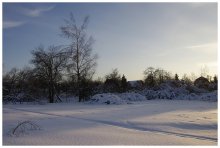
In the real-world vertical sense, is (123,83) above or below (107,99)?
above

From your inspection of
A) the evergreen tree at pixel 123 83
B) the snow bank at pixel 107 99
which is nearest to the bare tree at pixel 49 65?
the snow bank at pixel 107 99

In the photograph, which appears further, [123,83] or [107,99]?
[123,83]

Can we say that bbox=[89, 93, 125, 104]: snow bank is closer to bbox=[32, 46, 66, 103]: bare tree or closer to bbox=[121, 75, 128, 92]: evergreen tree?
bbox=[32, 46, 66, 103]: bare tree

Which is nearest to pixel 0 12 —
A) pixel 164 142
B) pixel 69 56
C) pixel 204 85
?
pixel 164 142

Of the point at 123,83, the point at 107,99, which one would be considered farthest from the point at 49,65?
the point at 123,83

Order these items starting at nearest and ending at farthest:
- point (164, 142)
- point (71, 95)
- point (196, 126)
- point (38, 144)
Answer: point (38, 144)
point (164, 142)
point (196, 126)
point (71, 95)

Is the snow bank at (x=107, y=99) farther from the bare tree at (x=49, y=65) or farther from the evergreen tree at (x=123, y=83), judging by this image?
the evergreen tree at (x=123, y=83)

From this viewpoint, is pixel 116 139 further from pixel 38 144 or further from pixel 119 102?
pixel 119 102

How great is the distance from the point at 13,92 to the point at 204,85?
1921cm

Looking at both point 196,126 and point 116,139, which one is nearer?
A: point 116,139

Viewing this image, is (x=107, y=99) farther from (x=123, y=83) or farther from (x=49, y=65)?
(x=123, y=83)

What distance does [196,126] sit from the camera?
23.9 ft

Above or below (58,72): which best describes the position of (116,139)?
below

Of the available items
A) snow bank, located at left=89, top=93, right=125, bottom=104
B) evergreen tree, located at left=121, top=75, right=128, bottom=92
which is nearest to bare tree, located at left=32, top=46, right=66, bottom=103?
snow bank, located at left=89, top=93, right=125, bottom=104
